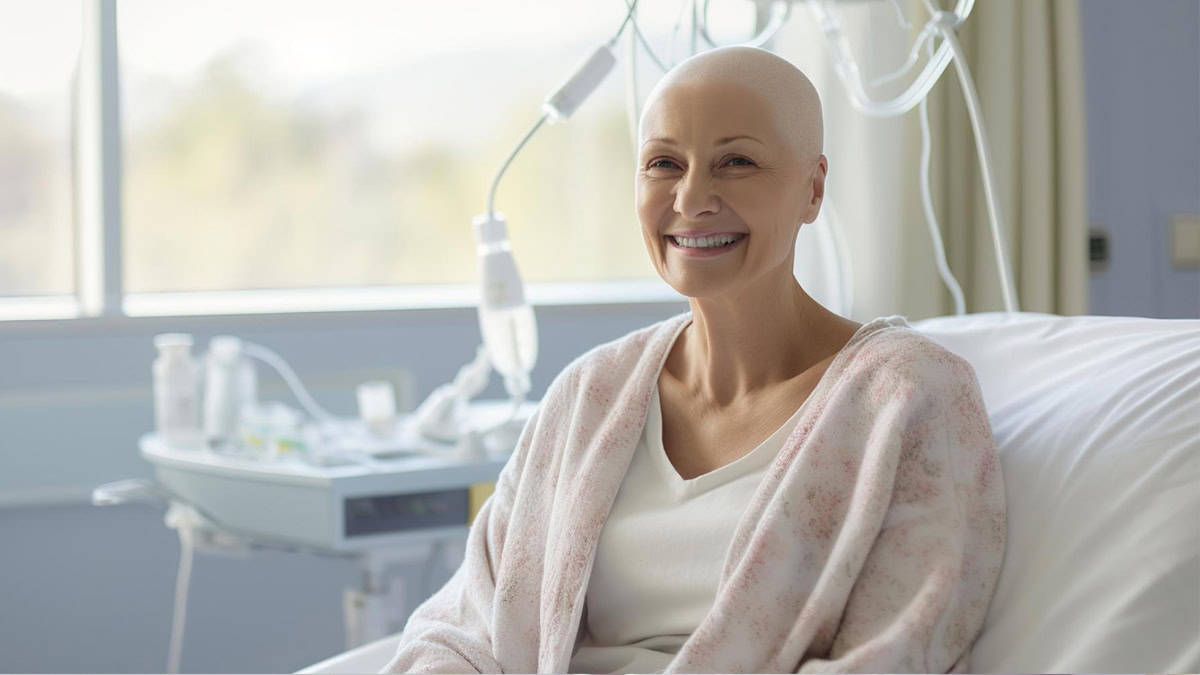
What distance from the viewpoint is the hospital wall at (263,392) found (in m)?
2.59

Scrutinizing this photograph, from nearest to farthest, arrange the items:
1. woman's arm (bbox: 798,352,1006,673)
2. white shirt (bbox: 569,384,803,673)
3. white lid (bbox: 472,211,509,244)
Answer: woman's arm (bbox: 798,352,1006,673) < white shirt (bbox: 569,384,803,673) < white lid (bbox: 472,211,509,244)

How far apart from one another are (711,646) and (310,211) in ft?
6.82

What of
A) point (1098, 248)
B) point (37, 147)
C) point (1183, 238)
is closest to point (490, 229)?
point (37, 147)

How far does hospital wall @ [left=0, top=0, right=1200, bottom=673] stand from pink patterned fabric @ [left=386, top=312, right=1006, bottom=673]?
5.01ft

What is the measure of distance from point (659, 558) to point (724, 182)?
1.10ft

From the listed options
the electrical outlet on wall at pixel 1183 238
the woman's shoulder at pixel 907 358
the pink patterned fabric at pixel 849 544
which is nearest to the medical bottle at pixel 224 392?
the pink patterned fabric at pixel 849 544

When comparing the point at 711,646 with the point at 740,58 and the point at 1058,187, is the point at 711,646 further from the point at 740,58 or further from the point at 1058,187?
the point at 1058,187

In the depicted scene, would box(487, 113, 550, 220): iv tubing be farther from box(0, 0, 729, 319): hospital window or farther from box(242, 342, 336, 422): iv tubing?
box(0, 0, 729, 319): hospital window

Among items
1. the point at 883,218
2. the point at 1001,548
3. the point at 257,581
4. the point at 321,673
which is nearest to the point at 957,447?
the point at 1001,548

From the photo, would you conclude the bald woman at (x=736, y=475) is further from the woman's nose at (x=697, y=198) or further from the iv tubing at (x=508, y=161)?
the iv tubing at (x=508, y=161)

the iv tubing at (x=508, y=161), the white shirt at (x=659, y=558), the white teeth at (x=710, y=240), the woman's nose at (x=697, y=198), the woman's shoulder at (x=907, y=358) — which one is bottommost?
the white shirt at (x=659, y=558)

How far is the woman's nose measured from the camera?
1205 millimetres

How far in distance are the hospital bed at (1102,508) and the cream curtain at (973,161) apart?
1299 mm

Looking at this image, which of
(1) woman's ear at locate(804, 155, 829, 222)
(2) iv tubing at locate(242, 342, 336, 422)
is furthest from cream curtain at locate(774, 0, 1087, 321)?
(1) woman's ear at locate(804, 155, 829, 222)
